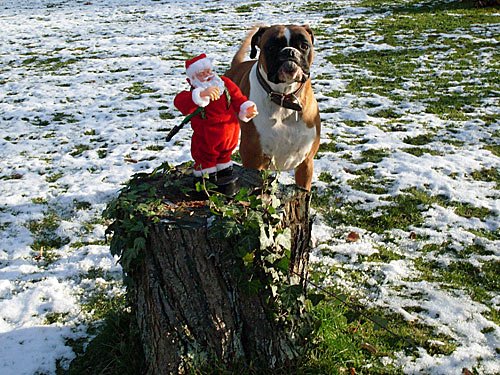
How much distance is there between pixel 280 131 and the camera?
11.9 ft

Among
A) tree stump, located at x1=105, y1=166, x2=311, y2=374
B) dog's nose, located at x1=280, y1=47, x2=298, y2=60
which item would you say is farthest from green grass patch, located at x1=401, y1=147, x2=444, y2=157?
tree stump, located at x1=105, y1=166, x2=311, y2=374

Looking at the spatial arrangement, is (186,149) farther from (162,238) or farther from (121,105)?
(162,238)

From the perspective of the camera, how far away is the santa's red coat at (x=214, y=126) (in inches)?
98.8

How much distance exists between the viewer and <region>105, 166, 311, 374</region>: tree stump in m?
2.33

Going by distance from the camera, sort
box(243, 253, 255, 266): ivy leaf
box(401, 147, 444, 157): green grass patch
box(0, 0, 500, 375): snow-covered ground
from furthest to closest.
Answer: box(401, 147, 444, 157): green grass patch → box(0, 0, 500, 375): snow-covered ground → box(243, 253, 255, 266): ivy leaf

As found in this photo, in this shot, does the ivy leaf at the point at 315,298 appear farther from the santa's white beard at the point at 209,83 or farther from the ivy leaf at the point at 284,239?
the santa's white beard at the point at 209,83

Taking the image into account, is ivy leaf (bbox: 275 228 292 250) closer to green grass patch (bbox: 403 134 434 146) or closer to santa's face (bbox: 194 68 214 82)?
santa's face (bbox: 194 68 214 82)

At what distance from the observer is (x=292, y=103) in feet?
11.4

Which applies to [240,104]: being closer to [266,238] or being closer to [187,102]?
[187,102]

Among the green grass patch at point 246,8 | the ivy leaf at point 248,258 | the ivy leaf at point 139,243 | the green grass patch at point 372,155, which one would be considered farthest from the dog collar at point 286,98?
the green grass patch at point 246,8

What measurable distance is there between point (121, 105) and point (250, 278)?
583 centimetres

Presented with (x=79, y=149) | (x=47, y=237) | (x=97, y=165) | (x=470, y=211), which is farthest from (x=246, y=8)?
(x=47, y=237)

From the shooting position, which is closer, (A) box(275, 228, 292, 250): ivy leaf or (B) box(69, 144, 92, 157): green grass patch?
(A) box(275, 228, 292, 250): ivy leaf

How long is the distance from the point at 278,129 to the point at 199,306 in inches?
66.1
